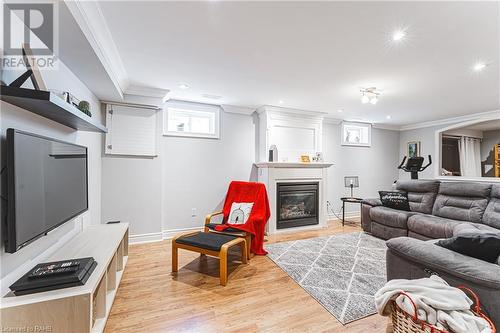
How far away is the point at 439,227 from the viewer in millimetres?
3104

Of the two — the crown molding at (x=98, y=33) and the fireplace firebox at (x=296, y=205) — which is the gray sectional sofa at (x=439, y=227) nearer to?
the fireplace firebox at (x=296, y=205)

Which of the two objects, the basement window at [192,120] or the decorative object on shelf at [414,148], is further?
the decorative object on shelf at [414,148]

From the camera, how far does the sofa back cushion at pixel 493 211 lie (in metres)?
2.94

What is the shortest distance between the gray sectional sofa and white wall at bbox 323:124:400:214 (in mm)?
1258

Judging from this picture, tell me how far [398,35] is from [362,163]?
434 centimetres

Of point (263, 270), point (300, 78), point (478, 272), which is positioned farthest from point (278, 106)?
point (478, 272)

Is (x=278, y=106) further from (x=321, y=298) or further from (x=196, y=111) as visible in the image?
(x=321, y=298)

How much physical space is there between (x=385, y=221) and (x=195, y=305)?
3.40 metres

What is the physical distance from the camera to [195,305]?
201 cm

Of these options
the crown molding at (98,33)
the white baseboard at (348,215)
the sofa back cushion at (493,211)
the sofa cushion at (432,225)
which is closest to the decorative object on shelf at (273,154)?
the white baseboard at (348,215)

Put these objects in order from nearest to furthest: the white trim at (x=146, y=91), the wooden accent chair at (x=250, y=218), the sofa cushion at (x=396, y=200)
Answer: the wooden accent chair at (x=250, y=218), the white trim at (x=146, y=91), the sofa cushion at (x=396, y=200)

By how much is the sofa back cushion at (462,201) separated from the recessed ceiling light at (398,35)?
279 centimetres

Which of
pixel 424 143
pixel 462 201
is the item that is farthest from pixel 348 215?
pixel 424 143

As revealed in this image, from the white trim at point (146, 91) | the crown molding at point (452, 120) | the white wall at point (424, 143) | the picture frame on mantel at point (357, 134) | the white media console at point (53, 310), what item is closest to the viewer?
the white media console at point (53, 310)
